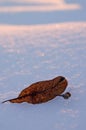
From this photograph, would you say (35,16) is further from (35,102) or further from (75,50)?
(35,102)

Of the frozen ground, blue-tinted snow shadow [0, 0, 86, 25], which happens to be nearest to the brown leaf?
the frozen ground

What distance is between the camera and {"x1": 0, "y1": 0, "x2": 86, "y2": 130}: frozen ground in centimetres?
74

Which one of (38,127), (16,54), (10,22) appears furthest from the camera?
(10,22)

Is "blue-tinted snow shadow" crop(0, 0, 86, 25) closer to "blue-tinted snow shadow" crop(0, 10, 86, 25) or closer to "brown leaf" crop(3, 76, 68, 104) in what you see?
"blue-tinted snow shadow" crop(0, 10, 86, 25)

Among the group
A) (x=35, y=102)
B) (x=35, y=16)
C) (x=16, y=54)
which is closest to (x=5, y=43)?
(x=16, y=54)

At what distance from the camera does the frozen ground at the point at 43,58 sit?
0.74m

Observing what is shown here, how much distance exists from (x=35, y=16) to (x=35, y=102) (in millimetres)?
475

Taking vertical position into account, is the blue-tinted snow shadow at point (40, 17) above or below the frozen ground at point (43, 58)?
above

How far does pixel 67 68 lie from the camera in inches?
35.5

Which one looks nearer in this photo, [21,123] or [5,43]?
[21,123]

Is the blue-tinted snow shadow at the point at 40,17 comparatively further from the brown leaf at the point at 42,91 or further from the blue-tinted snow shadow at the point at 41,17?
the brown leaf at the point at 42,91

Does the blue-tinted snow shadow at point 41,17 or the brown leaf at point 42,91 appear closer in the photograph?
the brown leaf at point 42,91

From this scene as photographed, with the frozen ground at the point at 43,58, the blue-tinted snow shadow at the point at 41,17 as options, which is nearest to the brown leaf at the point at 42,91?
the frozen ground at the point at 43,58

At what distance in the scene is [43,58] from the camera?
96cm
